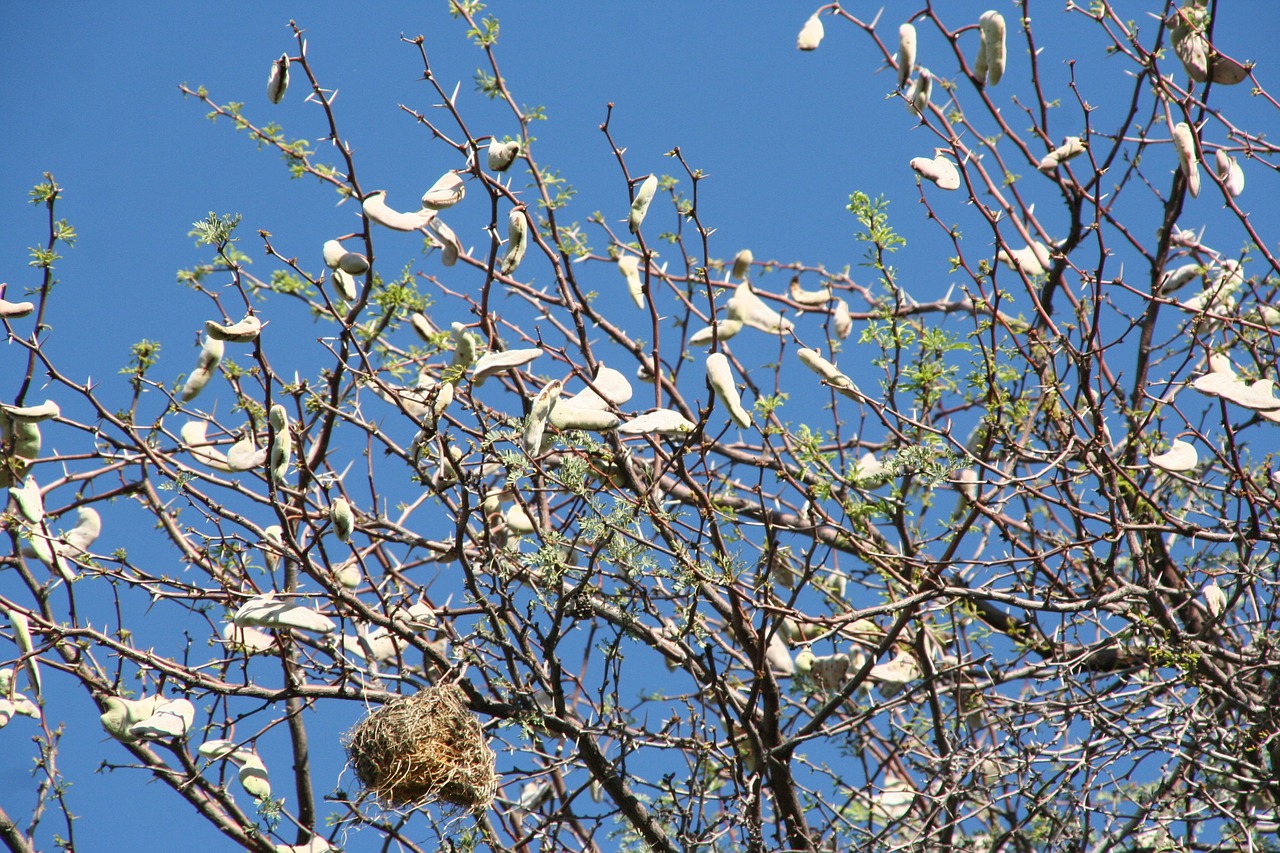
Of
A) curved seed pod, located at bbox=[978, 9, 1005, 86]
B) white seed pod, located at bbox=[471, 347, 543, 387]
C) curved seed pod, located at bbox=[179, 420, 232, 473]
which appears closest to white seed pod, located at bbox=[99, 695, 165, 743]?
curved seed pod, located at bbox=[179, 420, 232, 473]

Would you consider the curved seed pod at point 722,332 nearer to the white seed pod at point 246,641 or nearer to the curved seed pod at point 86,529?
the white seed pod at point 246,641

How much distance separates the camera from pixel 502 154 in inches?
94.4

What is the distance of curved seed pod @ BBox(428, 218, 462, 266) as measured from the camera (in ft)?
8.86

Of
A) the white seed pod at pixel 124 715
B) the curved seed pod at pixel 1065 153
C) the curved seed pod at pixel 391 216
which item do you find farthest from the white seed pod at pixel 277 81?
the curved seed pod at pixel 1065 153

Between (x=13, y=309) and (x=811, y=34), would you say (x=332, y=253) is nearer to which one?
(x=13, y=309)

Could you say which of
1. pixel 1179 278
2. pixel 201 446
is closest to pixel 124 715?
pixel 201 446

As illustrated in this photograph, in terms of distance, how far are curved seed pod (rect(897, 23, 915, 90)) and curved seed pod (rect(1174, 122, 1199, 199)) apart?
1.91 feet

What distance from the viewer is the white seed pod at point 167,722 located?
2.69 m

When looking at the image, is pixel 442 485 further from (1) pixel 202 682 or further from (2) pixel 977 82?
(2) pixel 977 82

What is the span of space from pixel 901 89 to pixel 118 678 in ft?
7.39

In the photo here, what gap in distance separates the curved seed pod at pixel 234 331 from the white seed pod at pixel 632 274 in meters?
1.02

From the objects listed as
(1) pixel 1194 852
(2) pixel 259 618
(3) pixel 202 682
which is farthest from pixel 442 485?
(1) pixel 1194 852

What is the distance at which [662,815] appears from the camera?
3.02 m

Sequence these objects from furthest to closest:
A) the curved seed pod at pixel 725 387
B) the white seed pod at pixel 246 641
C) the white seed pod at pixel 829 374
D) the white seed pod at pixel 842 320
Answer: the white seed pod at pixel 842 320
the white seed pod at pixel 246 641
the white seed pod at pixel 829 374
the curved seed pod at pixel 725 387
